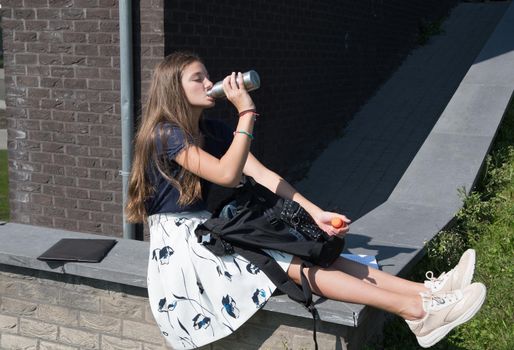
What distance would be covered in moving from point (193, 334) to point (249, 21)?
14.3ft

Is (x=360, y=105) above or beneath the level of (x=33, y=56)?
beneath

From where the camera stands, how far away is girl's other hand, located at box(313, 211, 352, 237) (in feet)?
10.1

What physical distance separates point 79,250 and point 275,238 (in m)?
1.08

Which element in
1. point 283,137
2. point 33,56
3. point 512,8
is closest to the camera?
point 33,56

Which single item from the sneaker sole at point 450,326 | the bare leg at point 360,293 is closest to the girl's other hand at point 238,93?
the bare leg at point 360,293

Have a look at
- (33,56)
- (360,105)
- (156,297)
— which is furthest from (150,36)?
(360,105)

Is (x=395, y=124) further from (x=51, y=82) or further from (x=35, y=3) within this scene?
(x=35, y=3)

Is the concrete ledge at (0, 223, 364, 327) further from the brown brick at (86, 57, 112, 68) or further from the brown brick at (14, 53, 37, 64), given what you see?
the brown brick at (14, 53, 37, 64)

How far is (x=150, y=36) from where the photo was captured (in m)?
5.45

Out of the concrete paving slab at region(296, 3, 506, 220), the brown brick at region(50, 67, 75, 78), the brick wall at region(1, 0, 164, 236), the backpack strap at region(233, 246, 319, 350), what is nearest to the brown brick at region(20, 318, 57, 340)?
the backpack strap at region(233, 246, 319, 350)

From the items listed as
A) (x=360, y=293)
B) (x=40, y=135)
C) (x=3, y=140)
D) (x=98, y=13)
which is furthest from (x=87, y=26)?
(x=3, y=140)

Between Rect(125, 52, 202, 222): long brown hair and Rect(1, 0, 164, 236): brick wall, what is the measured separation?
7.42 feet

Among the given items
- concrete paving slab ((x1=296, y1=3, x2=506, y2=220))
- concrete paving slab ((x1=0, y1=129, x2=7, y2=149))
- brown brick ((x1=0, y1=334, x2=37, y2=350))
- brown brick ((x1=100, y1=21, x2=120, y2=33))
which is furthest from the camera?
concrete paving slab ((x1=0, y1=129, x2=7, y2=149))

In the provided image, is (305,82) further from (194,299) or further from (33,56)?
(194,299)
